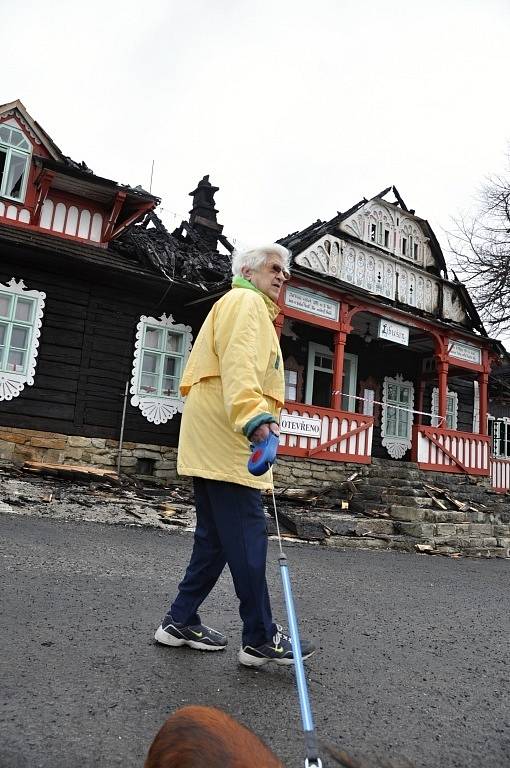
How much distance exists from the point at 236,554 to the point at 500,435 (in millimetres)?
19990

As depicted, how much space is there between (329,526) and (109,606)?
5.08 m

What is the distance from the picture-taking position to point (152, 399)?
1219 centimetres

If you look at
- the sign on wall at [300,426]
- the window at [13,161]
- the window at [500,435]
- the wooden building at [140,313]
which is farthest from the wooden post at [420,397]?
the window at [13,161]

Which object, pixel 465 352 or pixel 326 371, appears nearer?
pixel 326 371

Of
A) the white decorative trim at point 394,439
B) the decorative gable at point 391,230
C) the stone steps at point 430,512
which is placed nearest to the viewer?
the stone steps at point 430,512

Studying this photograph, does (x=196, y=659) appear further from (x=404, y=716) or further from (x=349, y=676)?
(x=404, y=716)

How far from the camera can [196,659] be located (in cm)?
271

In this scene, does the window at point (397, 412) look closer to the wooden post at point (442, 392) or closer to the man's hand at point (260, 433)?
the wooden post at point (442, 392)

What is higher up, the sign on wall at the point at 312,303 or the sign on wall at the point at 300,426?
the sign on wall at the point at 312,303

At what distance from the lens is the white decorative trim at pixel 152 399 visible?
12047 millimetres

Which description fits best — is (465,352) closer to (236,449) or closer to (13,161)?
(13,161)

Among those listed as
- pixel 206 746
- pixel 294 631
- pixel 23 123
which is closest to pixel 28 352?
pixel 23 123

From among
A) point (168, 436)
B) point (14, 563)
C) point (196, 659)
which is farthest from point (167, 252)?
point (196, 659)

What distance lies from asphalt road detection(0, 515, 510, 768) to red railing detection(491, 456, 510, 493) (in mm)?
14264
